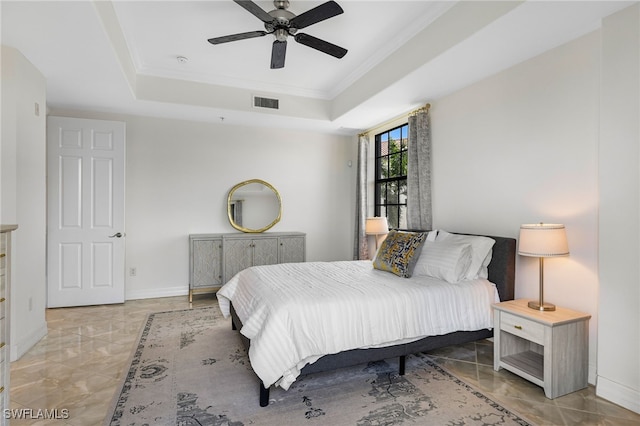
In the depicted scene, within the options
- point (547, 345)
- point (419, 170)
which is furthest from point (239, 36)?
point (547, 345)

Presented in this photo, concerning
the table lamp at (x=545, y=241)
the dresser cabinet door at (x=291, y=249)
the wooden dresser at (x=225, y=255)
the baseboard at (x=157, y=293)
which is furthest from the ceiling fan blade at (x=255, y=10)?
the baseboard at (x=157, y=293)

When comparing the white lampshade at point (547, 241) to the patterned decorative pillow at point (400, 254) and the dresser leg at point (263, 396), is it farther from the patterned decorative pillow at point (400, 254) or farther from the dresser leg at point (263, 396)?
the dresser leg at point (263, 396)

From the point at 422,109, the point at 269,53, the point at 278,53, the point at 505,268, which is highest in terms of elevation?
the point at 269,53

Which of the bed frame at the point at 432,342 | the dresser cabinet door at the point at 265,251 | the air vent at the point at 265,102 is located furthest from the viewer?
the dresser cabinet door at the point at 265,251

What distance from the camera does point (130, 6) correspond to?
2627 mm

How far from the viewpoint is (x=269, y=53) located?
348 cm

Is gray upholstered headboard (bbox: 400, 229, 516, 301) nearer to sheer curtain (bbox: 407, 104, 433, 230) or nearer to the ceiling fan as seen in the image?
sheer curtain (bbox: 407, 104, 433, 230)

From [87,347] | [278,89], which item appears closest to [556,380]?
[87,347]

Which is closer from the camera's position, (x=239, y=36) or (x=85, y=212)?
(x=239, y=36)

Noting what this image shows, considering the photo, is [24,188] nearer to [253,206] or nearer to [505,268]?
[253,206]

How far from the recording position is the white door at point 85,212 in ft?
12.8

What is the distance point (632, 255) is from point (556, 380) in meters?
0.91

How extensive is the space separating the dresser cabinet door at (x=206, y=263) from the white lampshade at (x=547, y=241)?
356 centimetres

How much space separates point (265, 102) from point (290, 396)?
3.44 meters
